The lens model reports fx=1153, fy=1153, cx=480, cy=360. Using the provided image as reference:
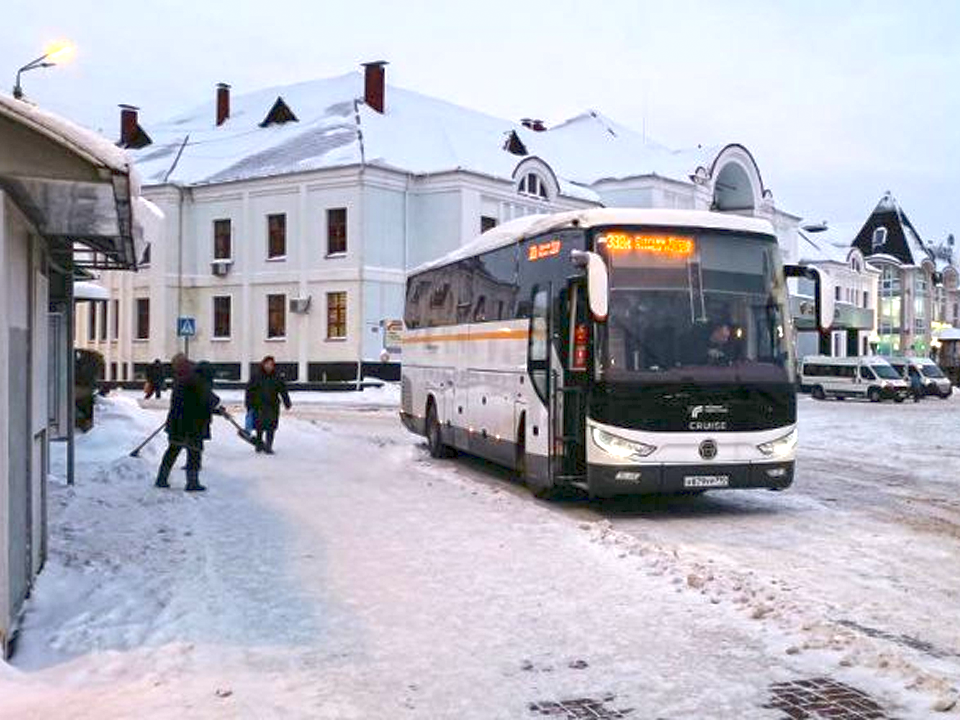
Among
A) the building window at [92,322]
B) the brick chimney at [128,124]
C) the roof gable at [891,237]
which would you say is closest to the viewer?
the building window at [92,322]

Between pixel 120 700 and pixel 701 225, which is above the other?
pixel 701 225

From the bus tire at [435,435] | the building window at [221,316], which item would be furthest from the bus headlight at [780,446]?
the building window at [221,316]

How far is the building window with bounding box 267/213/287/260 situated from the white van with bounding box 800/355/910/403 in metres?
24.6

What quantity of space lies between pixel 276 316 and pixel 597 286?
131ft

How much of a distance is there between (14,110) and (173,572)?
443 centimetres

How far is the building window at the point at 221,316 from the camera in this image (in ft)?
171

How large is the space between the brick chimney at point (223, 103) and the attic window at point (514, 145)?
1483 centimetres

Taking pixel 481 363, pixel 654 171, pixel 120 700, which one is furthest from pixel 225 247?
pixel 120 700

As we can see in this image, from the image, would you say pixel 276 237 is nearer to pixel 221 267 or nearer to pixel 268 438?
pixel 221 267

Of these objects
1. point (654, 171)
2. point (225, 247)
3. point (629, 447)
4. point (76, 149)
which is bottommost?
point (629, 447)

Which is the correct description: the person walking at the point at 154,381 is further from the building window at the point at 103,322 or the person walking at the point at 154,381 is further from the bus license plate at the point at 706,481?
the bus license plate at the point at 706,481

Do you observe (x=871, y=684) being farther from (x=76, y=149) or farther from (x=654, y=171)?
(x=654, y=171)

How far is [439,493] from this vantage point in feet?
49.1

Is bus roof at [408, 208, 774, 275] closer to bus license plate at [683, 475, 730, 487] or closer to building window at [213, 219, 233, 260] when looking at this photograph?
bus license plate at [683, 475, 730, 487]
